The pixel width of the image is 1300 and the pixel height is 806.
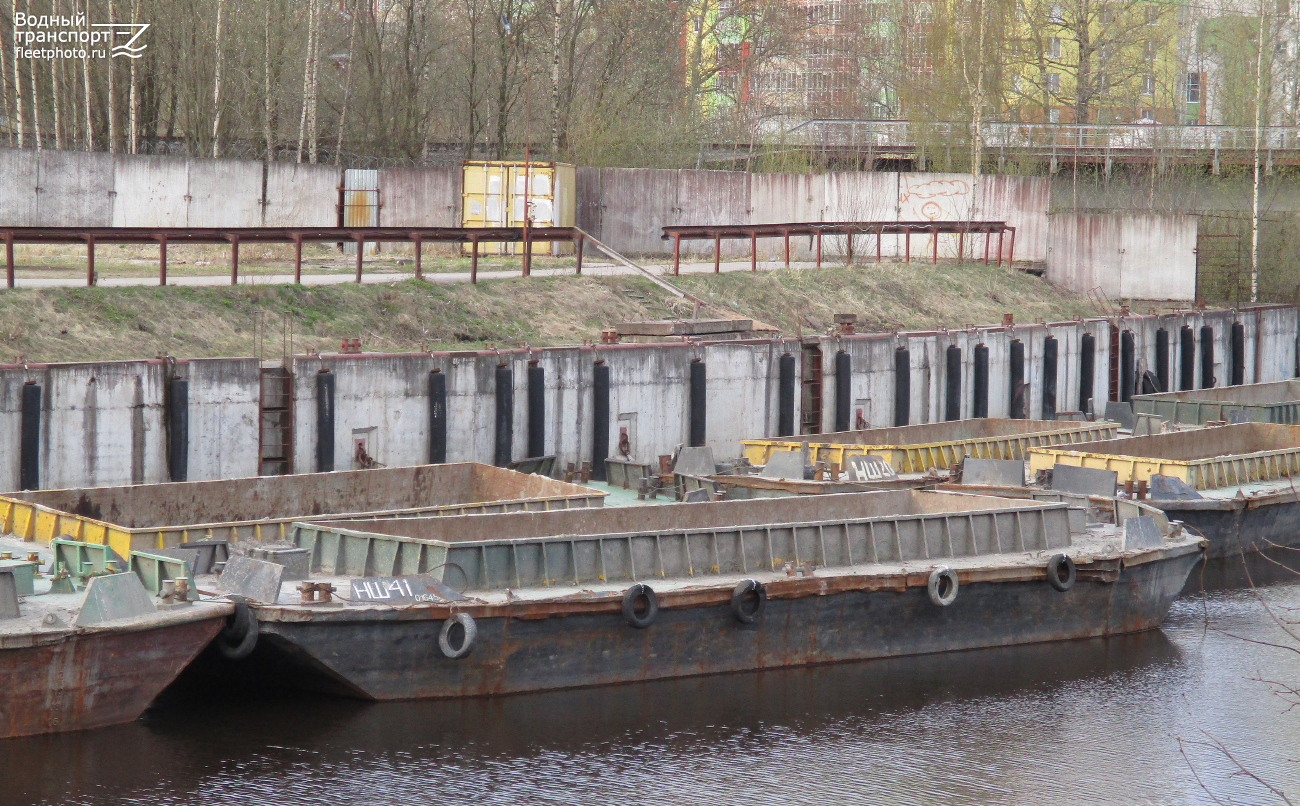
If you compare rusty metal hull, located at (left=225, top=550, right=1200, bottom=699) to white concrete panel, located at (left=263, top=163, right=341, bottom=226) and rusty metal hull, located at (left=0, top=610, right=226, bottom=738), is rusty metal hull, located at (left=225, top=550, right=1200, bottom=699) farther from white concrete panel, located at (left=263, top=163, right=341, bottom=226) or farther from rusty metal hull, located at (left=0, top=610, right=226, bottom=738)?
white concrete panel, located at (left=263, top=163, right=341, bottom=226)

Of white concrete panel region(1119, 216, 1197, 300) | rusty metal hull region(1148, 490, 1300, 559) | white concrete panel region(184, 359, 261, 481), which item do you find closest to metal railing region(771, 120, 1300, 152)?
white concrete panel region(1119, 216, 1197, 300)

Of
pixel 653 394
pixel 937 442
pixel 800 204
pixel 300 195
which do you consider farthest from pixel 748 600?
pixel 800 204

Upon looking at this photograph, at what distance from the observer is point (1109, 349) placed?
110 feet

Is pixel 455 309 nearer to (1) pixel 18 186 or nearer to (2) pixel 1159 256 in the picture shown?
(1) pixel 18 186

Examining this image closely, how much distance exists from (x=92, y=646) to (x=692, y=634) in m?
5.89

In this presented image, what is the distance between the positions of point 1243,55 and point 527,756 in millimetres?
43657

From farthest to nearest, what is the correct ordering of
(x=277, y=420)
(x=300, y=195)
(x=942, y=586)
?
(x=300, y=195)
(x=277, y=420)
(x=942, y=586)

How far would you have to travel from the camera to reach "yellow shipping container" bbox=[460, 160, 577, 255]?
34.3m

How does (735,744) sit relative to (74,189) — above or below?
below

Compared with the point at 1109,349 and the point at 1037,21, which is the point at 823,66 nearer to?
the point at 1037,21

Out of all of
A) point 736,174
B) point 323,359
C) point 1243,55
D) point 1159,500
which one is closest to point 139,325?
point 323,359

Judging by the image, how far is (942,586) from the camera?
16.9 metres

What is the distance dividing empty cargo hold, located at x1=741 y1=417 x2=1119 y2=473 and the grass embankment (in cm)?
546

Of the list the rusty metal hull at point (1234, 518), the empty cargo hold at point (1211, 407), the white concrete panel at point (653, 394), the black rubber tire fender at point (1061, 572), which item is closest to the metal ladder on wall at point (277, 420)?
the white concrete panel at point (653, 394)
